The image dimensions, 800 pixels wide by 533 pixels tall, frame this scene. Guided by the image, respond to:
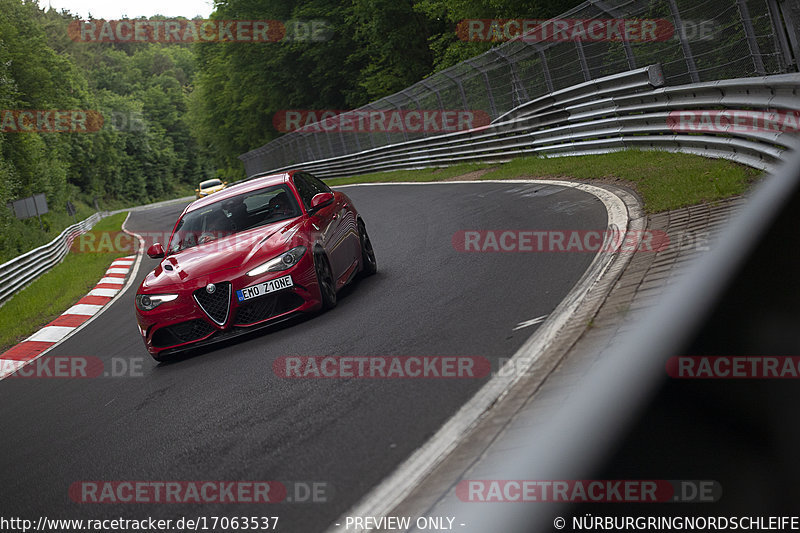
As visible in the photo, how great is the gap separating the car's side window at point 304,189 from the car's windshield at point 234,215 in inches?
5.6

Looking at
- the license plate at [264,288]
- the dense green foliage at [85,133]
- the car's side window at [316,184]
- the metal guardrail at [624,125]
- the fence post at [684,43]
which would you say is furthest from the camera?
the dense green foliage at [85,133]

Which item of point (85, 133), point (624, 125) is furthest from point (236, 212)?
point (85, 133)

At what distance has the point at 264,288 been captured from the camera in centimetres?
756

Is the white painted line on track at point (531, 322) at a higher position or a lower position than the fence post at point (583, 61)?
lower

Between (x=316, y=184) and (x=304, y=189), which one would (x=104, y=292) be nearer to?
(x=316, y=184)

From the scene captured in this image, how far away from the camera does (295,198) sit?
884 cm

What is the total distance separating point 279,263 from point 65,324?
7.44m

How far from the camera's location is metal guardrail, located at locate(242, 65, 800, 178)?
28.5 ft

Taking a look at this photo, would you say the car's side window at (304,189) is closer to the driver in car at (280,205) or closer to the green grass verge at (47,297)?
the driver in car at (280,205)

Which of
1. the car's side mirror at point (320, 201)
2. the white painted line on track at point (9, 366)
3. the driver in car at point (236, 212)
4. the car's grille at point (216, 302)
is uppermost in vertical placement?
the driver in car at point (236, 212)

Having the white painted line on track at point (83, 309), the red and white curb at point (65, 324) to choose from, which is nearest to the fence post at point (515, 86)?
the red and white curb at point (65, 324)

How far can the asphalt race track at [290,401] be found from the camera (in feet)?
13.5

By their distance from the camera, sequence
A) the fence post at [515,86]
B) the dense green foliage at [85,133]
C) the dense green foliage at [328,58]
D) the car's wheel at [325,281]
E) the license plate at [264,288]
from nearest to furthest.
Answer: the license plate at [264,288] → the car's wheel at [325,281] → the fence post at [515,86] → the dense green foliage at [328,58] → the dense green foliage at [85,133]

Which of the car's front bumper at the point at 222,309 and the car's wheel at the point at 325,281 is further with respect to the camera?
the car's wheel at the point at 325,281
